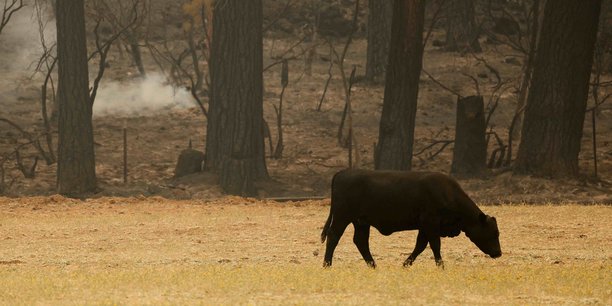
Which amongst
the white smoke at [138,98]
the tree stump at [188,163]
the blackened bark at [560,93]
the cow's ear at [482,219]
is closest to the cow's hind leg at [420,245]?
the cow's ear at [482,219]

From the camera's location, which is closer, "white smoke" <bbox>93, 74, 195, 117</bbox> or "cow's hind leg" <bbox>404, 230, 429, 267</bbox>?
"cow's hind leg" <bbox>404, 230, 429, 267</bbox>

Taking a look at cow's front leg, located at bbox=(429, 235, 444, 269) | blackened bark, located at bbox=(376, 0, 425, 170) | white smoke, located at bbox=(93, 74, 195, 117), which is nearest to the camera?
cow's front leg, located at bbox=(429, 235, 444, 269)

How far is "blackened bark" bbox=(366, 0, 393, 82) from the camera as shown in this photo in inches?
1462

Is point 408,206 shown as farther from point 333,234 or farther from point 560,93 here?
point 560,93

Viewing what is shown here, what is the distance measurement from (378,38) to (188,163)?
1139 centimetres

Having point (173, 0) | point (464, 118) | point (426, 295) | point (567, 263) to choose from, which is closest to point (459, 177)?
point (464, 118)

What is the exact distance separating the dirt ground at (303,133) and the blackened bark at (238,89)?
668 mm

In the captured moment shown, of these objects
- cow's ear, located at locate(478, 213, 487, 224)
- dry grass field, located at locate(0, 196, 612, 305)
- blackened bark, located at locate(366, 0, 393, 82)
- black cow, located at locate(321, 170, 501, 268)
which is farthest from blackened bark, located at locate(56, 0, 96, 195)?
cow's ear, located at locate(478, 213, 487, 224)

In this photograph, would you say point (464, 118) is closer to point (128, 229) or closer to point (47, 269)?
point (128, 229)

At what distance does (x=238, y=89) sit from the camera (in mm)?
27047

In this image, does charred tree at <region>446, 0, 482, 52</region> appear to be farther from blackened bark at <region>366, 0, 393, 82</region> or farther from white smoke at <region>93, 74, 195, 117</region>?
white smoke at <region>93, 74, 195, 117</region>

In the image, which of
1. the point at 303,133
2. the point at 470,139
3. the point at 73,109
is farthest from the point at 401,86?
the point at 303,133

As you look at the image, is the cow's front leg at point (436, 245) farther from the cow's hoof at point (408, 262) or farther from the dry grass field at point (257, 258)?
the cow's hoof at point (408, 262)

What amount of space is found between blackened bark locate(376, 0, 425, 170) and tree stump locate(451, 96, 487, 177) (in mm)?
979
